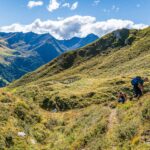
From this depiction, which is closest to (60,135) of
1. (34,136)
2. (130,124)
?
(34,136)

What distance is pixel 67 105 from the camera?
55969mm

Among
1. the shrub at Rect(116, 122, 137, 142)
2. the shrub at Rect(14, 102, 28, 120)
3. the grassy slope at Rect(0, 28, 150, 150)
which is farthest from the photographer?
the shrub at Rect(14, 102, 28, 120)

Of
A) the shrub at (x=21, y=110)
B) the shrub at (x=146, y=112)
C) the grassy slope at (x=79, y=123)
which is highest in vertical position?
the shrub at (x=21, y=110)

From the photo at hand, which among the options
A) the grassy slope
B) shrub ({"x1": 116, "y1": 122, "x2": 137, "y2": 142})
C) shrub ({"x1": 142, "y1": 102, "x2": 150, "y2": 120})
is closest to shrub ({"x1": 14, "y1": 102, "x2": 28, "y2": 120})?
the grassy slope

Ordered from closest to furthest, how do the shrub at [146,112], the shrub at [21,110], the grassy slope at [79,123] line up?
the grassy slope at [79,123]
the shrub at [146,112]
the shrub at [21,110]

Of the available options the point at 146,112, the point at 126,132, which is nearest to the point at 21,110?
the point at 126,132

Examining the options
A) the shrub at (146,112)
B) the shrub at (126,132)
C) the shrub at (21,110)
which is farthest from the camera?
the shrub at (21,110)

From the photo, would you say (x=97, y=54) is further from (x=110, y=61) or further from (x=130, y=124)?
(x=130, y=124)

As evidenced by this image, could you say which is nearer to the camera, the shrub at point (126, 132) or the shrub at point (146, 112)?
the shrub at point (126, 132)

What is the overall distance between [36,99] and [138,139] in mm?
42027

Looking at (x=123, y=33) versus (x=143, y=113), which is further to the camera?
(x=123, y=33)

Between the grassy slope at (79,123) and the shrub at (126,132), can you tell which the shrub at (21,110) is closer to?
the grassy slope at (79,123)

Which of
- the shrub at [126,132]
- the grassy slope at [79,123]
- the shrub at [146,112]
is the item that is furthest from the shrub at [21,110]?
the shrub at [146,112]

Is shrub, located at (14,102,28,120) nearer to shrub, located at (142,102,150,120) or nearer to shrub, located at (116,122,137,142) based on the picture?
shrub, located at (116,122,137,142)
